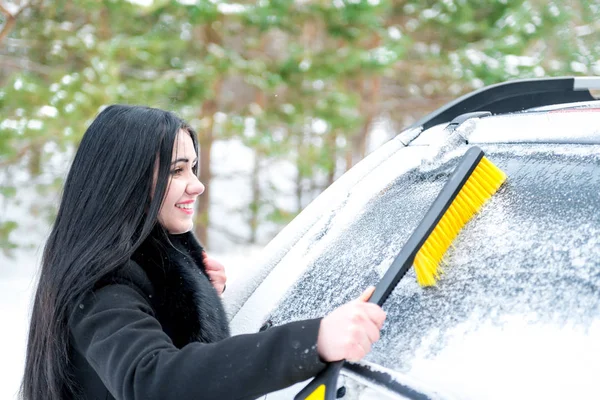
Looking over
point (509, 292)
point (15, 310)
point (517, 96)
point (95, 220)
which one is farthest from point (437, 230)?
point (15, 310)

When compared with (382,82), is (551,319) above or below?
above

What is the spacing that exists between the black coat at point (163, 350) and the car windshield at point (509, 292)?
0.19m

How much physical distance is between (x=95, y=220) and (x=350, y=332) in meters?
0.70

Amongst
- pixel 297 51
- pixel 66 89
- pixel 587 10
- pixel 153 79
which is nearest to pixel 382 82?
pixel 587 10

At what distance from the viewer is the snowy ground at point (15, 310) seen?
2250mm

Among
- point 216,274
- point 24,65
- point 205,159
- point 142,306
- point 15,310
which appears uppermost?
point 142,306

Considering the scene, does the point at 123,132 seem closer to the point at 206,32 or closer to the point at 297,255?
the point at 297,255

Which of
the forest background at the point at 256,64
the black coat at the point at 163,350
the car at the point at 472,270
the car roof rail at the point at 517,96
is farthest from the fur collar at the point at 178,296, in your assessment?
the forest background at the point at 256,64

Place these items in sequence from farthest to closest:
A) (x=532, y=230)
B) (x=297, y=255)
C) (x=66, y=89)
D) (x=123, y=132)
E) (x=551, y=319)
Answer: (x=66, y=89), (x=297, y=255), (x=123, y=132), (x=532, y=230), (x=551, y=319)

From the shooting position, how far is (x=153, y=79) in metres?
8.93

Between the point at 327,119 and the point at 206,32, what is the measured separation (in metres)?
2.67

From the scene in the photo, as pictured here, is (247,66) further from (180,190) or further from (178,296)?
(178,296)

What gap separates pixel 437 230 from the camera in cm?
128

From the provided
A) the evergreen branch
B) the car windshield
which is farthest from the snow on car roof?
the evergreen branch
